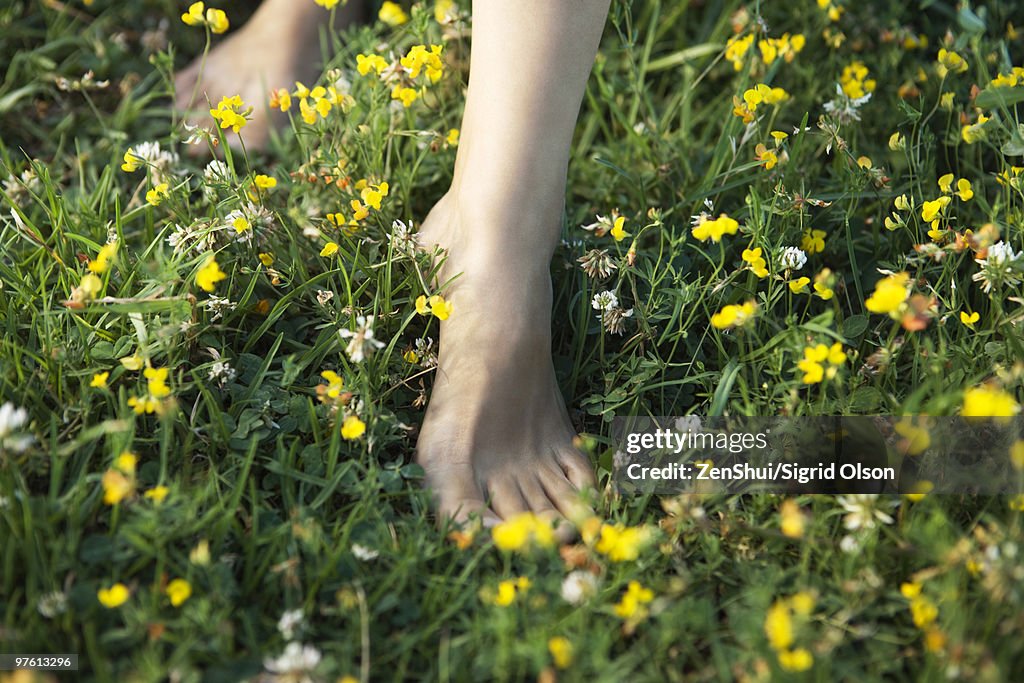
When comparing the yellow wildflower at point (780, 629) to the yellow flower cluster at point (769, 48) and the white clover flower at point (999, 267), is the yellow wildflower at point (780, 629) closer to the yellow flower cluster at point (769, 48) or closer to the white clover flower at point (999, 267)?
the white clover flower at point (999, 267)

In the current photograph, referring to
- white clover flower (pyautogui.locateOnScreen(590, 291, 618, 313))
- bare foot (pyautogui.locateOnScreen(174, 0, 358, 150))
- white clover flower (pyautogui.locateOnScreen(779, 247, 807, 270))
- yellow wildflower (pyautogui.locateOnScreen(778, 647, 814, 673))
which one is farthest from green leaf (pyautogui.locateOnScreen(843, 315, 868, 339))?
bare foot (pyautogui.locateOnScreen(174, 0, 358, 150))

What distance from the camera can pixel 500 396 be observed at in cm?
133

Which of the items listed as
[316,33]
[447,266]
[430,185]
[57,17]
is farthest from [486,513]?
[57,17]

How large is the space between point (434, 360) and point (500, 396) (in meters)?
0.11

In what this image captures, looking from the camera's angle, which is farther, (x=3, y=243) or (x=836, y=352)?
(x=3, y=243)

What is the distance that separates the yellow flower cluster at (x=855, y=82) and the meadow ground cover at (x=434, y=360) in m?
0.01

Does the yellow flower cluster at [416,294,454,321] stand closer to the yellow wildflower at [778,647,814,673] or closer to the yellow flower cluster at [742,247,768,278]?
the yellow flower cluster at [742,247,768,278]

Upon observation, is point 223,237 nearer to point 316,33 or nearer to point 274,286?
point 274,286

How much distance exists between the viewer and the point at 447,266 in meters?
1.40

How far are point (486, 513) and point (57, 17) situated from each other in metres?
1.57

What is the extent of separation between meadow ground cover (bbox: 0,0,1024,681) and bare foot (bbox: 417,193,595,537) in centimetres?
6

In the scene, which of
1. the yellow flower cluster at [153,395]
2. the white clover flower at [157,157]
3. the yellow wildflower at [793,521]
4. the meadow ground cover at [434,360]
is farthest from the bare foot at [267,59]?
the yellow wildflower at [793,521]

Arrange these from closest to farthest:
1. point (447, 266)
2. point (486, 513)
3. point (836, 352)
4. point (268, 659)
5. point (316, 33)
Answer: point (268, 659) < point (836, 352) < point (486, 513) < point (447, 266) < point (316, 33)

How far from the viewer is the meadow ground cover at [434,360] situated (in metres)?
1.02
